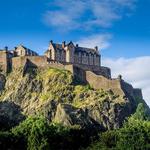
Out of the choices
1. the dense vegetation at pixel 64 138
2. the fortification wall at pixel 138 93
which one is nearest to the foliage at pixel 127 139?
the dense vegetation at pixel 64 138

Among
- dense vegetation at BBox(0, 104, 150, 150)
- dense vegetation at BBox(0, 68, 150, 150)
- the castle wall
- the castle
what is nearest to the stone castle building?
the castle

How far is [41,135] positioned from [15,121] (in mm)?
26067

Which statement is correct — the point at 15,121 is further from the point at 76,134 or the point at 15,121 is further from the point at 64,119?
the point at 76,134

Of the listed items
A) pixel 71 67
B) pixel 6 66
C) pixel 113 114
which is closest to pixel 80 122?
pixel 113 114

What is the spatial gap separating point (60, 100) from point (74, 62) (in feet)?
82.8

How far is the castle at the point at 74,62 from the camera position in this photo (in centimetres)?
14488

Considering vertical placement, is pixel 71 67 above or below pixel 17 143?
above

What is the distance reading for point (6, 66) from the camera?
14988 cm

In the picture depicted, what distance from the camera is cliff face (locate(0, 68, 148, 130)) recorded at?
126 meters

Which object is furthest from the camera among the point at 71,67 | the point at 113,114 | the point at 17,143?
the point at 71,67

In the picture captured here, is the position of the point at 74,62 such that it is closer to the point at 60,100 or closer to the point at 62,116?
the point at 60,100

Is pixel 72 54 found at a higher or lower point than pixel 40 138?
higher

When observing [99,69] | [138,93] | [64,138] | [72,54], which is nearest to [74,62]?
[72,54]

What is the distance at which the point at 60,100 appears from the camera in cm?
13788
